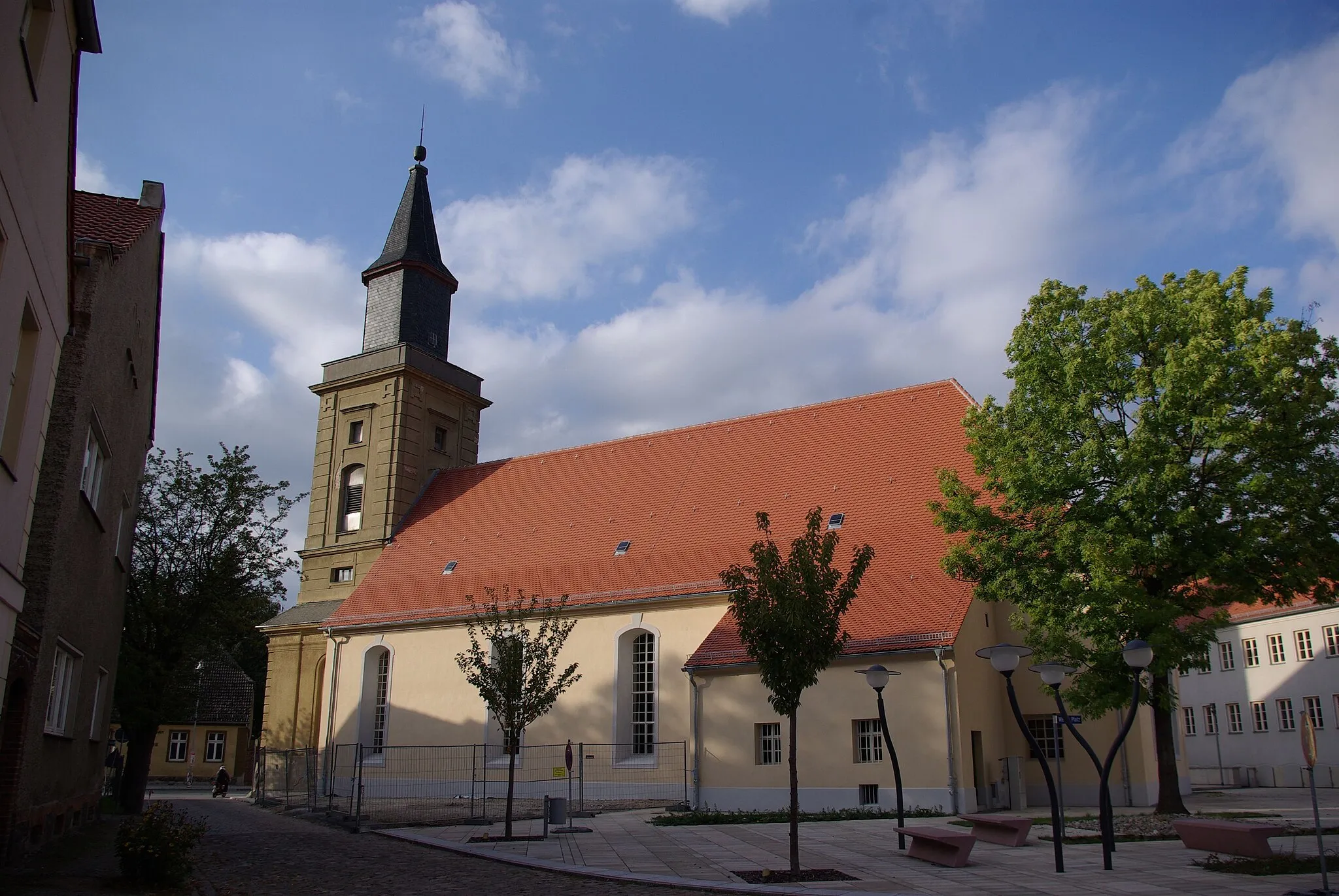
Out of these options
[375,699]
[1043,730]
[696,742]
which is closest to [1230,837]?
[1043,730]

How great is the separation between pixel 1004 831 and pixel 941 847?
2.43 meters

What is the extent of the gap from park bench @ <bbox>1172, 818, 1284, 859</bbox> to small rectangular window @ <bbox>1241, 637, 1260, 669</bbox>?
30788 mm

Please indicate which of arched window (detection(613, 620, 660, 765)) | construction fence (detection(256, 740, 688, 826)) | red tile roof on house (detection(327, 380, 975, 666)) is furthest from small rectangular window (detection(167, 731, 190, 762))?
arched window (detection(613, 620, 660, 765))

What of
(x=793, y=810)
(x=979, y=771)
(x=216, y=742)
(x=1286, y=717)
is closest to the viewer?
(x=793, y=810)

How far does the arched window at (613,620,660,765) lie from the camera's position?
25422mm

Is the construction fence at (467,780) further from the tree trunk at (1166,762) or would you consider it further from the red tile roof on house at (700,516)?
the tree trunk at (1166,762)

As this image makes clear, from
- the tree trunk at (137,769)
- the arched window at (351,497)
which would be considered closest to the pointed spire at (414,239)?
the arched window at (351,497)

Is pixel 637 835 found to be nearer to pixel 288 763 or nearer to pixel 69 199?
pixel 69 199

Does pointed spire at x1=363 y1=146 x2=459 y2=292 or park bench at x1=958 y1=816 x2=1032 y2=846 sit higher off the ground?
pointed spire at x1=363 y1=146 x2=459 y2=292

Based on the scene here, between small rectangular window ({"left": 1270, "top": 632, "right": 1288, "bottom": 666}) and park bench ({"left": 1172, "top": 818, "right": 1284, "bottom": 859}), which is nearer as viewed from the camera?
park bench ({"left": 1172, "top": 818, "right": 1284, "bottom": 859})

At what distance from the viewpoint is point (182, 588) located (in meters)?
Answer: 27.9

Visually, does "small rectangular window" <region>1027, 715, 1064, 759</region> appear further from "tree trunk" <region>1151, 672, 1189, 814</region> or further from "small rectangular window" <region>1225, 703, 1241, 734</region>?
"small rectangular window" <region>1225, 703, 1241, 734</region>

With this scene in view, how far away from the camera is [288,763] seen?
30.3 m

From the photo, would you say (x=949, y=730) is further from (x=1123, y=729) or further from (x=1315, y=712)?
(x=1315, y=712)
